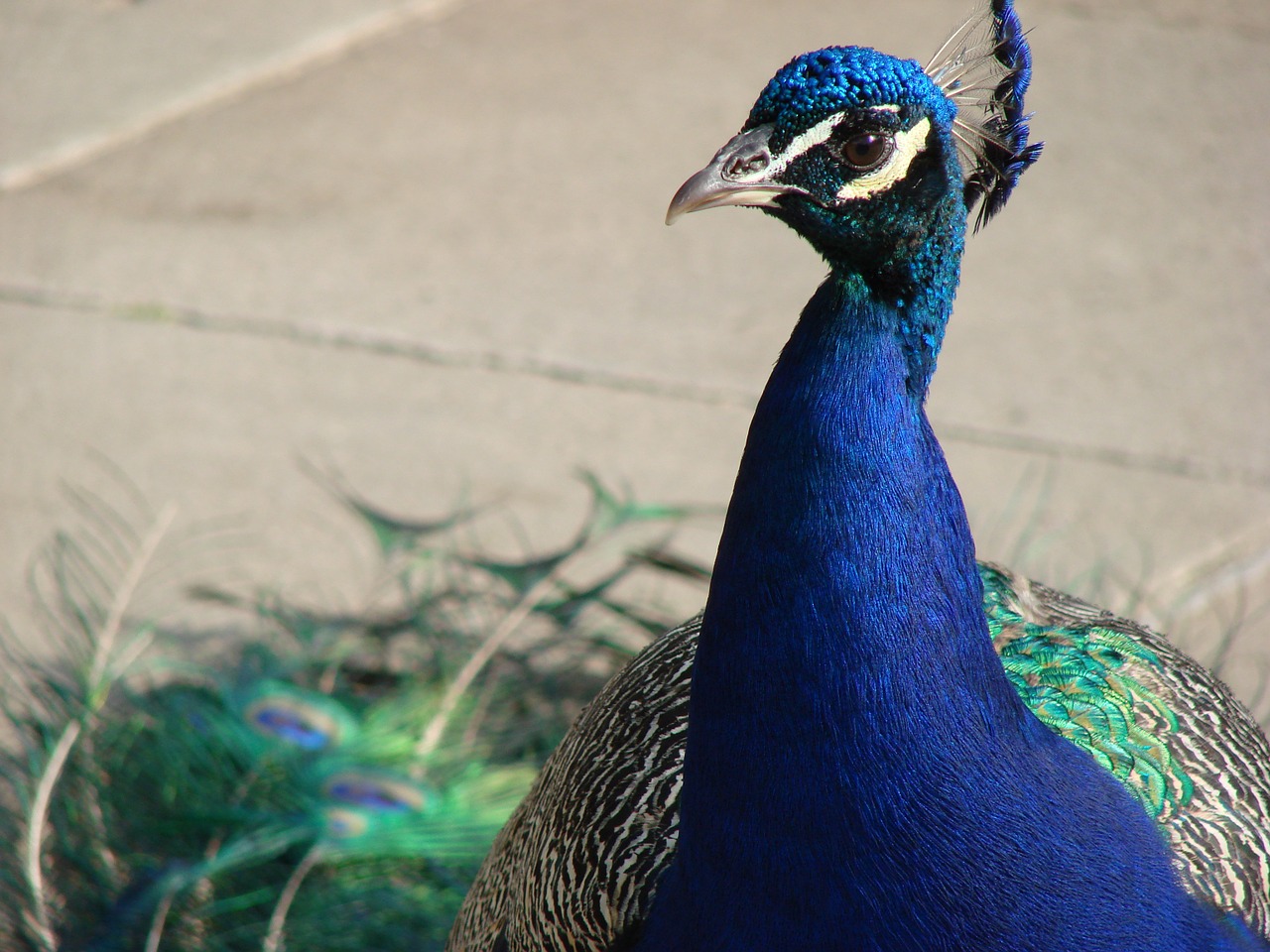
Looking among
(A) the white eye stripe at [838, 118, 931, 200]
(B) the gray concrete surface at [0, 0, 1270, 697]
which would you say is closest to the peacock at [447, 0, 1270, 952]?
(A) the white eye stripe at [838, 118, 931, 200]

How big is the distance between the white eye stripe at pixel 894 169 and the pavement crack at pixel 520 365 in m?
1.96

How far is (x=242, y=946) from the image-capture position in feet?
5.89

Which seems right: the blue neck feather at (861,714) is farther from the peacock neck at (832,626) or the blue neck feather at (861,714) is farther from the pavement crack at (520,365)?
the pavement crack at (520,365)

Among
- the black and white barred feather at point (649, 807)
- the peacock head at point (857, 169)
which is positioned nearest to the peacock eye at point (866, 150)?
the peacock head at point (857, 169)

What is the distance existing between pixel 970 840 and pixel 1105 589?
64.4 inches

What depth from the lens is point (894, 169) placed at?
1.12m

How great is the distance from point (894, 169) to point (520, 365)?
7.07 ft

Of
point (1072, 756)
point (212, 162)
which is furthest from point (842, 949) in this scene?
point (212, 162)

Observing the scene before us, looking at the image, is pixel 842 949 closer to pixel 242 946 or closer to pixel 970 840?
pixel 970 840

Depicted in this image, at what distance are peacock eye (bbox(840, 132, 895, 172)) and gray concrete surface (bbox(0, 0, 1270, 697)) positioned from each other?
1666 millimetres

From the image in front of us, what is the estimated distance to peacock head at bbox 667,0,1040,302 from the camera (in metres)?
1.10

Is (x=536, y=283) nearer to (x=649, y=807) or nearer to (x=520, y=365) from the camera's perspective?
(x=520, y=365)

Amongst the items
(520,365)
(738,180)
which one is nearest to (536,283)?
(520,365)

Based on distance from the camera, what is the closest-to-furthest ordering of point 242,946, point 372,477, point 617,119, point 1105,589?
point 242,946
point 1105,589
point 372,477
point 617,119
